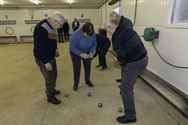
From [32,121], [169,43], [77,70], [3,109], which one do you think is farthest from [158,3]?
[3,109]

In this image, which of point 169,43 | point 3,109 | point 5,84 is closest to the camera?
point 3,109

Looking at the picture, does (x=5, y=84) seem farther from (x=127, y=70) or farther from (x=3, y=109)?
(x=127, y=70)

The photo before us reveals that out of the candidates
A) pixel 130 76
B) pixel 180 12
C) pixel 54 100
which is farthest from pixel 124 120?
pixel 180 12

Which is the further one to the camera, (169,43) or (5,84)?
(5,84)

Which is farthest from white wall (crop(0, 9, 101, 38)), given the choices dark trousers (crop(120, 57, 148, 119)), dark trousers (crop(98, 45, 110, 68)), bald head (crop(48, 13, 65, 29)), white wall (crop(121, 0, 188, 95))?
dark trousers (crop(120, 57, 148, 119))

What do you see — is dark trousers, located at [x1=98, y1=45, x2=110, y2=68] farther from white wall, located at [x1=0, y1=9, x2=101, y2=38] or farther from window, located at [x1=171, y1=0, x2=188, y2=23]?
white wall, located at [x1=0, y1=9, x2=101, y2=38]

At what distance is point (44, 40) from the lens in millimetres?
2363

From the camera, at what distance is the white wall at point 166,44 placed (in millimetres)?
2469

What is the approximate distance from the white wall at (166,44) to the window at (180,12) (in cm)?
10

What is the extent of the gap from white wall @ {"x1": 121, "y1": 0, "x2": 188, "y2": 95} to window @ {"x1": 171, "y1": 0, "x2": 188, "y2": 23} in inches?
4.1

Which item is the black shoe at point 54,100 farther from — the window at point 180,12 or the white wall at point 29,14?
the white wall at point 29,14

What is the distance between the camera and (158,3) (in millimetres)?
3160

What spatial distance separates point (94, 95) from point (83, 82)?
71 centimetres

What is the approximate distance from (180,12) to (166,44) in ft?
1.84
